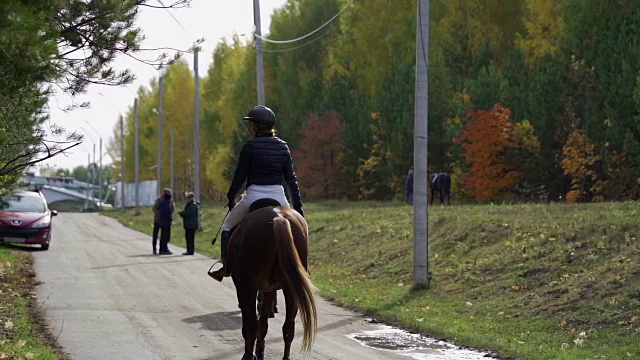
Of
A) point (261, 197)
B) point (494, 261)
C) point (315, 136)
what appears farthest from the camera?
point (315, 136)

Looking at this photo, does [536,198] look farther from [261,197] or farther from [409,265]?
[261,197]

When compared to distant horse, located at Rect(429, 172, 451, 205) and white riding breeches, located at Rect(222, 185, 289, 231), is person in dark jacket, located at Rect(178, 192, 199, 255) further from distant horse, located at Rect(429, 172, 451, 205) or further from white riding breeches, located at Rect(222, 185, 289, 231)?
→ white riding breeches, located at Rect(222, 185, 289, 231)

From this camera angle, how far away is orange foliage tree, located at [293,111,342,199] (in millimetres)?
72938

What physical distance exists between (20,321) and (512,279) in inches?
344

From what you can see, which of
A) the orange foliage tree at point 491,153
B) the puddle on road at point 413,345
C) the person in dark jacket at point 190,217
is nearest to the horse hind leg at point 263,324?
the puddle on road at point 413,345

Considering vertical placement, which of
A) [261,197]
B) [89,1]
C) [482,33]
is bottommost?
[261,197]

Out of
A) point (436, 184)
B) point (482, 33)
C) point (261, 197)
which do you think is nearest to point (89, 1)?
point (261, 197)

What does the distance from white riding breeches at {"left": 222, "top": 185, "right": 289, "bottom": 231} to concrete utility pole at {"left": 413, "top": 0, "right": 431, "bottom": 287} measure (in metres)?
8.90

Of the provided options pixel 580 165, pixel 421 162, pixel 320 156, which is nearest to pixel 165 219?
pixel 421 162

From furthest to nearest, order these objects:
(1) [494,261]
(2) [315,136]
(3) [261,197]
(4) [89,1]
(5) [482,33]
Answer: (2) [315,136] < (5) [482,33] < (1) [494,261] < (3) [261,197] < (4) [89,1]

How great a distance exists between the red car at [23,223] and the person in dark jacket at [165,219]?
3.28 metres

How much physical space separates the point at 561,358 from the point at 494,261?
8.69 meters

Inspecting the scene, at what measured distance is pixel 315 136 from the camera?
73188mm

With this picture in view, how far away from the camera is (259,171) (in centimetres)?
1209
